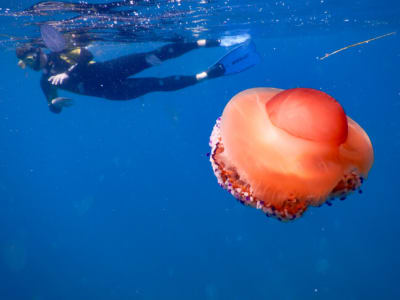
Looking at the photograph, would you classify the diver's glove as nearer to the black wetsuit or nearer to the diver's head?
the black wetsuit

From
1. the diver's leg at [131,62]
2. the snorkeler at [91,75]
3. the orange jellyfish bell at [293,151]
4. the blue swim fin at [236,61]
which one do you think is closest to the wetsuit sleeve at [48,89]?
the snorkeler at [91,75]

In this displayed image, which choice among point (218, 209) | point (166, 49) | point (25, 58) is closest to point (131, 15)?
point (166, 49)

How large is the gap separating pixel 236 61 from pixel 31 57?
513 cm

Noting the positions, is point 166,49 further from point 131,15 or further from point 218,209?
point 218,209

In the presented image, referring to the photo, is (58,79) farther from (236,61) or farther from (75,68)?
(236,61)

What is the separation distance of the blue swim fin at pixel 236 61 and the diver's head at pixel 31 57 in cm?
400

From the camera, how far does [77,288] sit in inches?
523

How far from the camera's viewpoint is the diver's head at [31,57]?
666cm

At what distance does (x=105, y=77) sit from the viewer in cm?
726

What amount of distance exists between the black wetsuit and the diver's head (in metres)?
0.17

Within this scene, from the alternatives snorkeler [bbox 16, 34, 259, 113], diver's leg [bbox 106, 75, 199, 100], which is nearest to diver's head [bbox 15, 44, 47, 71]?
snorkeler [bbox 16, 34, 259, 113]

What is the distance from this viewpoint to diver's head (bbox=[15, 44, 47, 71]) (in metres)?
6.66

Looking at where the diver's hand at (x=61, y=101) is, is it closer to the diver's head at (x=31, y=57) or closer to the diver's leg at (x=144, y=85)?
the diver's head at (x=31, y=57)

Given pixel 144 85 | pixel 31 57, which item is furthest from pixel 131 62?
pixel 31 57
